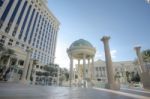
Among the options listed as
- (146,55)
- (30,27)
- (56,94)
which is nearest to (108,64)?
(56,94)

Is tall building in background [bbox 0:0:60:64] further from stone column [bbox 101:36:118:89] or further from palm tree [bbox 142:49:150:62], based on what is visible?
palm tree [bbox 142:49:150:62]

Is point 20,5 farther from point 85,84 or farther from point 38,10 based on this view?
point 85,84

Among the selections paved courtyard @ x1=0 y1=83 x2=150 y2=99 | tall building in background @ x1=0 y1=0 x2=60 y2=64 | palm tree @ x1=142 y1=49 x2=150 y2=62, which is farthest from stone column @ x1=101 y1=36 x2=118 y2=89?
tall building in background @ x1=0 y1=0 x2=60 y2=64

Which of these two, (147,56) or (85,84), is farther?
(147,56)

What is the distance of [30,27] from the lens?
196ft

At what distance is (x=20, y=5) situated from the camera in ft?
183

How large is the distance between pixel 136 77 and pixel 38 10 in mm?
64224

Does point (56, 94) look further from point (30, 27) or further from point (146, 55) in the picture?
point (30, 27)

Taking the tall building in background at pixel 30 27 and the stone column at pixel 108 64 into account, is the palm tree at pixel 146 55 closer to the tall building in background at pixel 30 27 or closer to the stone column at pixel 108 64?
the stone column at pixel 108 64

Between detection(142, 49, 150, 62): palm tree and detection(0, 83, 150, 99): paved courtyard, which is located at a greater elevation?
detection(142, 49, 150, 62): palm tree

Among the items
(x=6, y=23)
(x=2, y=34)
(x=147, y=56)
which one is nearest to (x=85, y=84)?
(x=147, y=56)

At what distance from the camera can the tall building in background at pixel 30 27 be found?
153 ft

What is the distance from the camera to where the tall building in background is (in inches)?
1839

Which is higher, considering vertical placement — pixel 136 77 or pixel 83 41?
pixel 83 41
